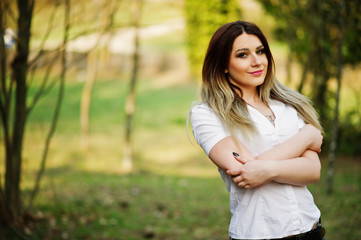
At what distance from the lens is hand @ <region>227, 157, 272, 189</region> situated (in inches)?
70.2

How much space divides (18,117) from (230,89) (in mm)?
3054

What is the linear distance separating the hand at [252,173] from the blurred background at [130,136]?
0.36 m

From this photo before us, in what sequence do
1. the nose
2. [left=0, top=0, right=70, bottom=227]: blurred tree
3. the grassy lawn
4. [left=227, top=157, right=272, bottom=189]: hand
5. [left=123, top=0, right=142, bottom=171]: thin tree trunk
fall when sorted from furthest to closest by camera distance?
[left=123, top=0, right=142, bottom=171]: thin tree trunk, the grassy lawn, [left=0, top=0, right=70, bottom=227]: blurred tree, the nose, [left=227, top=157, right=272, bottom=189]: hand

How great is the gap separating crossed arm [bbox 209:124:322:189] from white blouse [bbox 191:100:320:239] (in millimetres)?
47

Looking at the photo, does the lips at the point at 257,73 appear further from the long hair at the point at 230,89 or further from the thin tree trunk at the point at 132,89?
the thin tree trunk at the point at 132,89

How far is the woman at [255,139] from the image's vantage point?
6.00 ft

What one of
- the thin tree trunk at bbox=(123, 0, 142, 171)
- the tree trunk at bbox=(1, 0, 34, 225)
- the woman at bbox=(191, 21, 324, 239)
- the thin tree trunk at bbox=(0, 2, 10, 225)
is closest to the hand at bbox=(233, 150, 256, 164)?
the woman at bbox=(191, 21, 324, 239)

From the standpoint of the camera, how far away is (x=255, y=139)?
192cm

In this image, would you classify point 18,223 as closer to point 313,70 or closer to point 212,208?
point 212,208

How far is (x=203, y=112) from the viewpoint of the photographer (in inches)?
77.2

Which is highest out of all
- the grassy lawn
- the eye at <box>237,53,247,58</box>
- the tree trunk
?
the eye at <box>237,53,247,58</box>

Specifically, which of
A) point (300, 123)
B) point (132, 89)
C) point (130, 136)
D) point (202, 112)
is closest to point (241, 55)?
point (202, 112)

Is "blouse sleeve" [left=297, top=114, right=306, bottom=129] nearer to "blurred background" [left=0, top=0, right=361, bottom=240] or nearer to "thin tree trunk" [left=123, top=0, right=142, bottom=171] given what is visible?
"blurred background" [left=0, top=0, right=361, bottom=240]

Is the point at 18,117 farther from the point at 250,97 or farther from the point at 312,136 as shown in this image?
the point at 312,136
